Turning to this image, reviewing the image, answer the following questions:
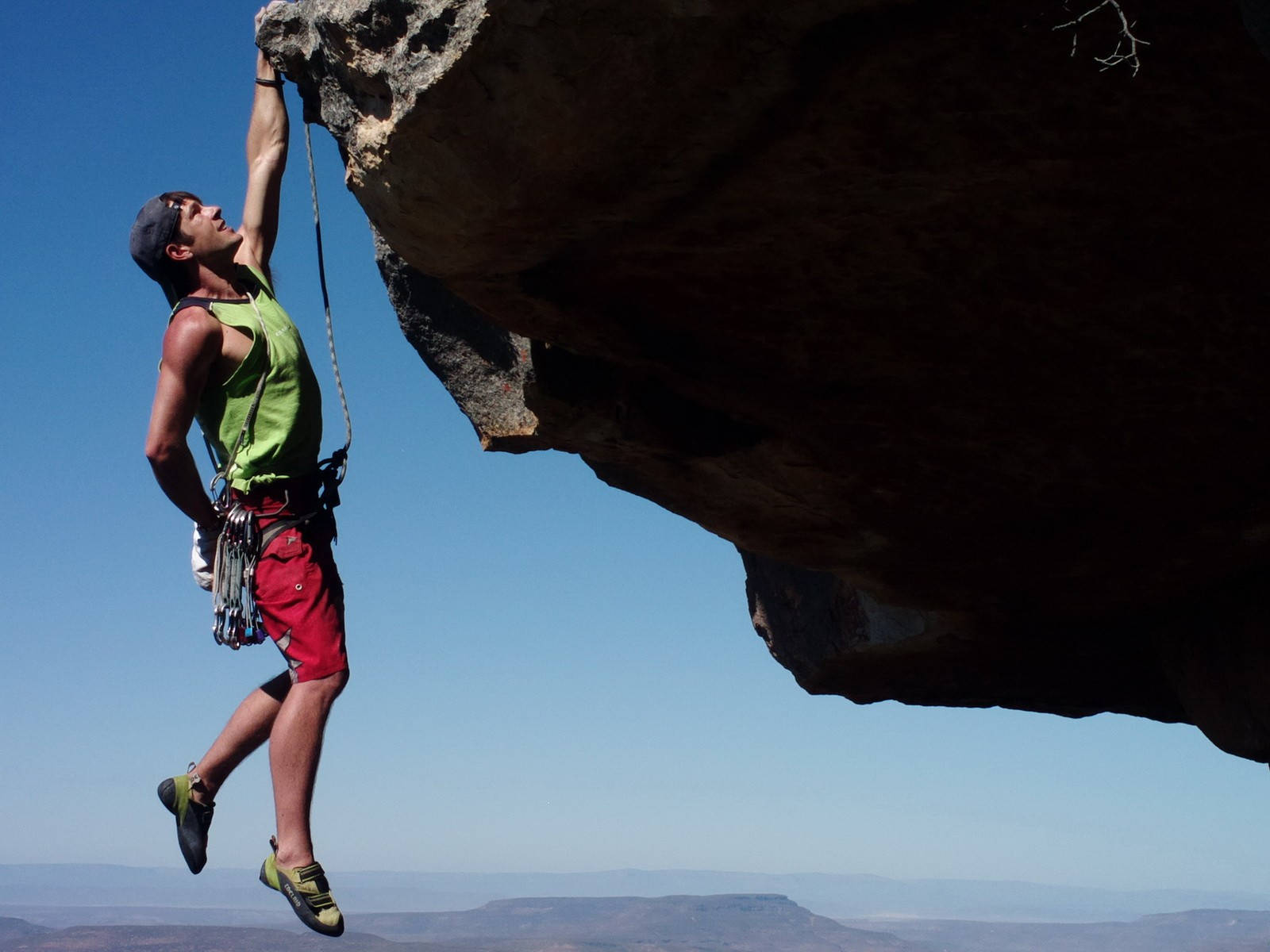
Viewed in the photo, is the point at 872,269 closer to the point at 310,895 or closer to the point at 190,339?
the point at 190,339

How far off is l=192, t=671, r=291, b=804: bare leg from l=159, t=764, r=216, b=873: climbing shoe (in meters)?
0.02

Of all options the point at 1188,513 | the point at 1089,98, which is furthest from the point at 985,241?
the point at 1188,513

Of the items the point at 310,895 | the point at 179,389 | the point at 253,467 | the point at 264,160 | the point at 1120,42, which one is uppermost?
the point at 264,160

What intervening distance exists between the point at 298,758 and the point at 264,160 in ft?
5.72

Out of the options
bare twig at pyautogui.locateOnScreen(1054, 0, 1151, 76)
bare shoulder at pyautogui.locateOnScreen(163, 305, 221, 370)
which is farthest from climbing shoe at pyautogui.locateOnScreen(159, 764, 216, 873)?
bare twig at pyautogui.locateOnScreen(1054, 0, 1151, 76)

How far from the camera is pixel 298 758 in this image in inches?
137

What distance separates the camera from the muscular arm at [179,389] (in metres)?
3.47

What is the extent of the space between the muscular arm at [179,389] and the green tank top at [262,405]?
2.8 inches

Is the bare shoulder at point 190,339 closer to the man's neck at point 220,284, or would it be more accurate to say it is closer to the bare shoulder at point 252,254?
the man's neck at point 220,284

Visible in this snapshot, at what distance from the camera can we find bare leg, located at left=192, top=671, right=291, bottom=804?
→ 3.69m

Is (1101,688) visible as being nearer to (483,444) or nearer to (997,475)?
(997,475)

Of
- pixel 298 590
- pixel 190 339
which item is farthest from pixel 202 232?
pixel 298 590

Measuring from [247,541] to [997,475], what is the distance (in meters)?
2.65

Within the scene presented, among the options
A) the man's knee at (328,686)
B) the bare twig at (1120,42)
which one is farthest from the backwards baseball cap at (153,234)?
the bare twig at (1120,42)
